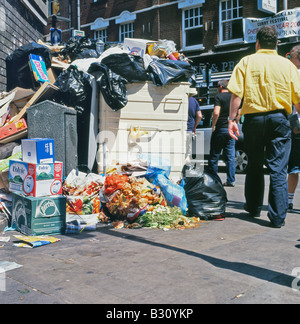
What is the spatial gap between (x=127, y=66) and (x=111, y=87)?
0.53 meters

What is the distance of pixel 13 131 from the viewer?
6.00 meters

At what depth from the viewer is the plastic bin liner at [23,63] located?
7727 mm

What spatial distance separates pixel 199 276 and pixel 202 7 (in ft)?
64.5

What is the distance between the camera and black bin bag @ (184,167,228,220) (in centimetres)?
515

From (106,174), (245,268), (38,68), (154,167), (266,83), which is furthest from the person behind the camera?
(38,68)

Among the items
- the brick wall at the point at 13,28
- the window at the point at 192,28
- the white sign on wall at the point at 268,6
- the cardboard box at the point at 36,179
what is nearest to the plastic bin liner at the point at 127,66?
the cardboard box at the point at 36,179

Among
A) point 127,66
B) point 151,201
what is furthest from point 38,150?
point 127,66

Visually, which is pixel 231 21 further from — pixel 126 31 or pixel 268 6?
pixel 126 31

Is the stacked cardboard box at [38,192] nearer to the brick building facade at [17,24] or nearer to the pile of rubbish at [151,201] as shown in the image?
the pile of rubbish at [151,201]

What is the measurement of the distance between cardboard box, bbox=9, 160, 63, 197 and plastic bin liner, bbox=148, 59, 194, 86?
254 cm

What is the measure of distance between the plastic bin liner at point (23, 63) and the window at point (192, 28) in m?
14.2

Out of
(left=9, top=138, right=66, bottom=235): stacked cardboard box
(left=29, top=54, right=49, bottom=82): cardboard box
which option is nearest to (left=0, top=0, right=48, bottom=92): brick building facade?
(left=29, top=54, right=49, bottom=82): cardboard box

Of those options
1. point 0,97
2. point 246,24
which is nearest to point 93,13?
point 246,24
